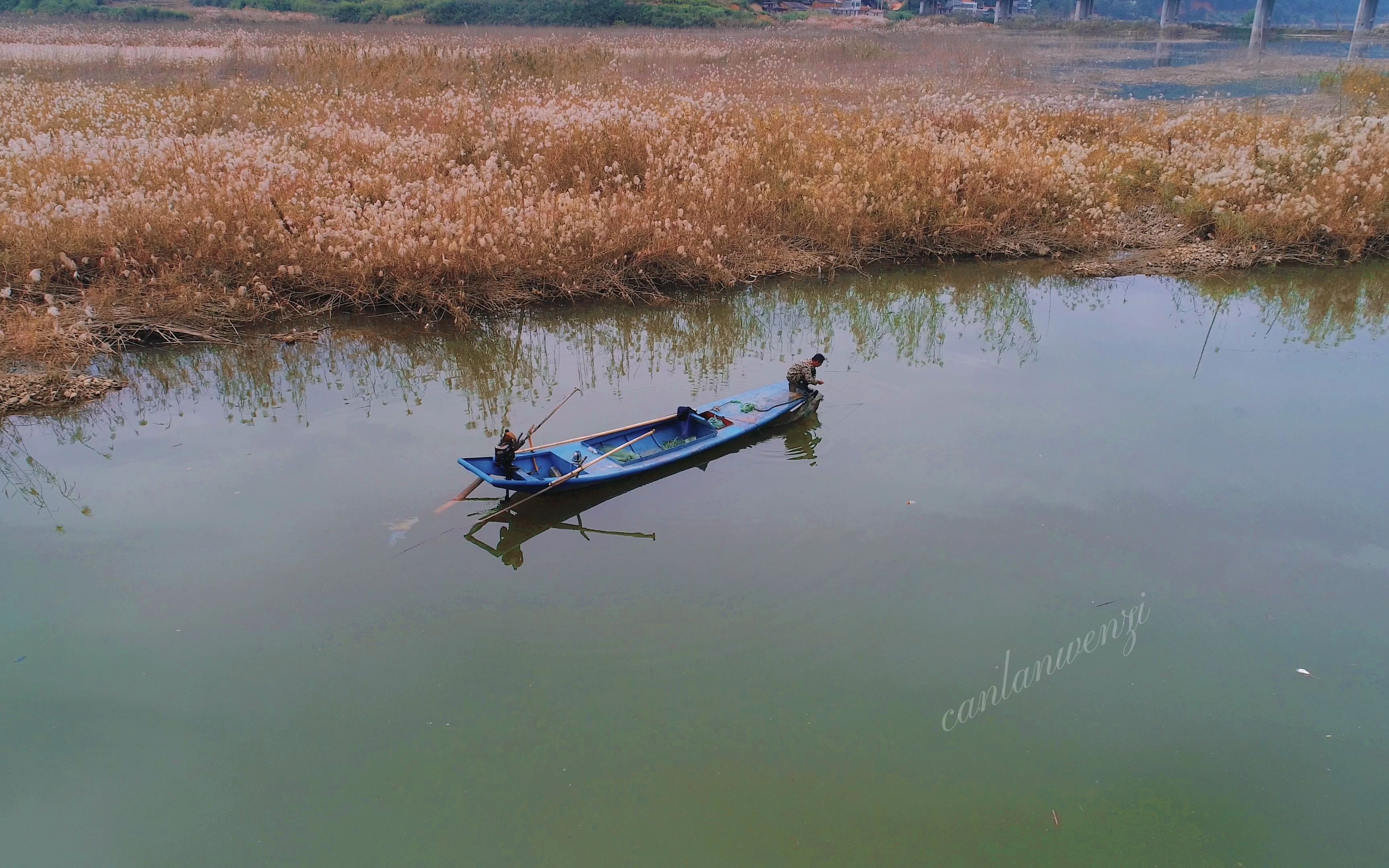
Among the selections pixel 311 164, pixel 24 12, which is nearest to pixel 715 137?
pixel 311 164

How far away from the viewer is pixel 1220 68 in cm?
2627

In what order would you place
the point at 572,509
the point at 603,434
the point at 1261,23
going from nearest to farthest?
1. the point at 572,509
2. the point at 603,434
3. the point at 1261,23

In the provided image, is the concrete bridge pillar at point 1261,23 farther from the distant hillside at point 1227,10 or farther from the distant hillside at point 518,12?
the distant hillside at point 518,12

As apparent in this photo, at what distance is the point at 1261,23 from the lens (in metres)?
38.2

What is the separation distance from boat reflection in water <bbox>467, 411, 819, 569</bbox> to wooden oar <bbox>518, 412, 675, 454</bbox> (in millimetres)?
344

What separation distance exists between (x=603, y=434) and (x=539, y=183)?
5.54 m

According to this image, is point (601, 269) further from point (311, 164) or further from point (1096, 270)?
point (1096, 270)

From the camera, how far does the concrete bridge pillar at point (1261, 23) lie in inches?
1463

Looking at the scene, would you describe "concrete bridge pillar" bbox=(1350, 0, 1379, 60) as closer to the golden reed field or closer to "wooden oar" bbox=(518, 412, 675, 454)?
the golden reed field

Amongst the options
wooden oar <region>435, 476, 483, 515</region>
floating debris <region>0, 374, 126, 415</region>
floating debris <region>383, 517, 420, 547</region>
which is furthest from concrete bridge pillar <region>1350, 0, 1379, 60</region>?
floating debris <region>0, 374, 126, 415</region>

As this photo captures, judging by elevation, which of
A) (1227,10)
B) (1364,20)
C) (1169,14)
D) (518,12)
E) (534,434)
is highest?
(1227,10)

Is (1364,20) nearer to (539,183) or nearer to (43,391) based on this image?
(539,183)

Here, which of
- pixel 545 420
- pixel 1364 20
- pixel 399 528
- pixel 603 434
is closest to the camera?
pixel 399 528

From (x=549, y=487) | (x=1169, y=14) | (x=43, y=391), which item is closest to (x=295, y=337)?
(x=43, y=391)
